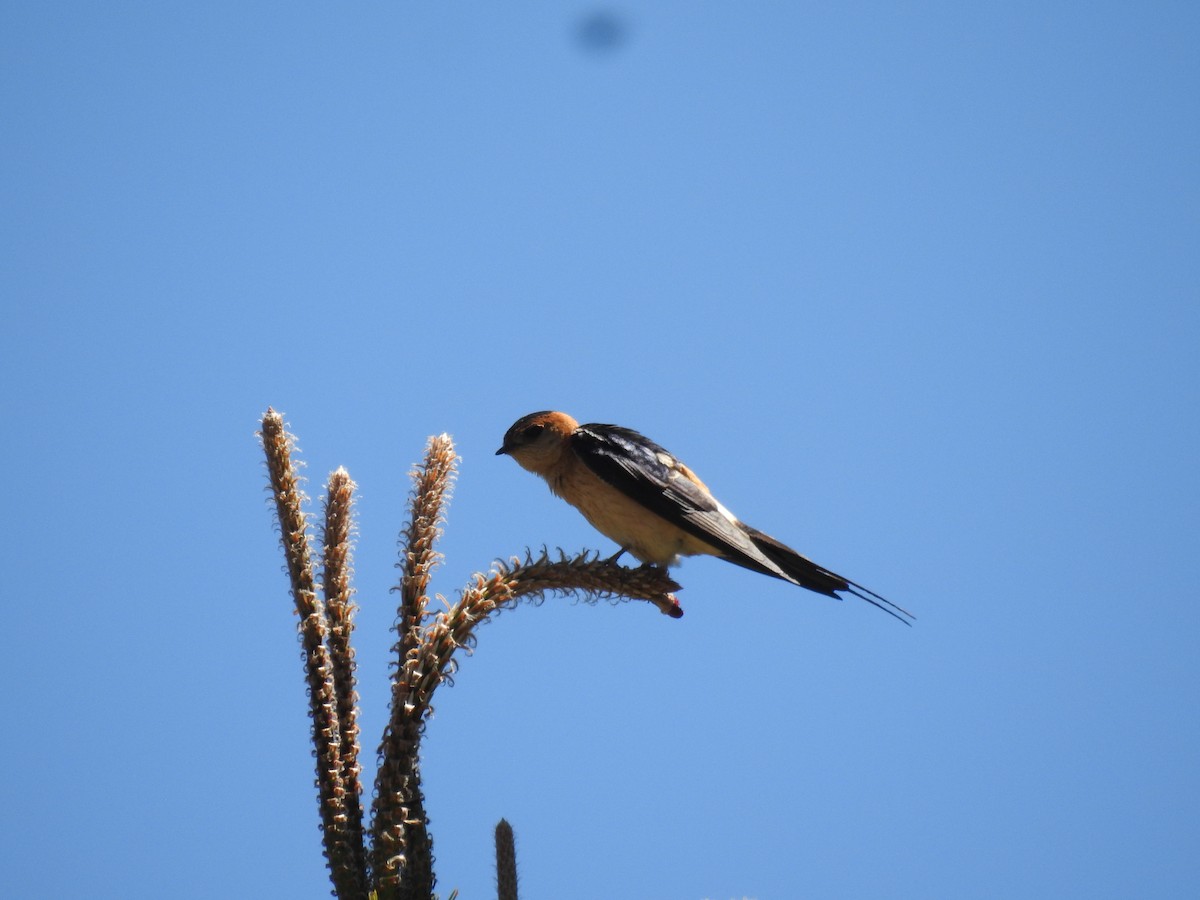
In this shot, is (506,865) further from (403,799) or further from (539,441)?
(539,441)

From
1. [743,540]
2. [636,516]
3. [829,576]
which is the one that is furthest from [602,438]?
[829,576]

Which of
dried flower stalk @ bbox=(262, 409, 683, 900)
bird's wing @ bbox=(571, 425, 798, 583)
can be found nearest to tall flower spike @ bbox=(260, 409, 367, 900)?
dried flower stalk @ bbox=(262, 409, 683, 900)

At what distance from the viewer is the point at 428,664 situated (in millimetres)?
3359

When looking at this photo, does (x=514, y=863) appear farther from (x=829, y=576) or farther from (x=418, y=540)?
(x=829, y=576)

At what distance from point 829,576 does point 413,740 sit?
3529mm

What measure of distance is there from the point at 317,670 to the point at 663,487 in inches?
141

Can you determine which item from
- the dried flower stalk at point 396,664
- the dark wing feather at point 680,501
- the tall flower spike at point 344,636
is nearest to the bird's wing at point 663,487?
the dark wing feather at point 680,501

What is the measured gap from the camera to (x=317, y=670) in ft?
11.2

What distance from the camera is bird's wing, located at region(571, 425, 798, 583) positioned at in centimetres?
647

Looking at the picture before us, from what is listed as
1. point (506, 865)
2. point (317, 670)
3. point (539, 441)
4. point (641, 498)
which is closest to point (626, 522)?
point (641, 498)

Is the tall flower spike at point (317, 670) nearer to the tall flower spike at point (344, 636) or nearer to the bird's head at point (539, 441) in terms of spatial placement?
the tall flower spike at point (344, 636)

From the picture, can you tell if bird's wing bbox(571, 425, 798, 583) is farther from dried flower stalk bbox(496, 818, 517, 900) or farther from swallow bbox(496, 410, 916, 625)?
dried flower stalk bbox(496, 818, 517, 900)

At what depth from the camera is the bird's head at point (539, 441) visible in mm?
7152

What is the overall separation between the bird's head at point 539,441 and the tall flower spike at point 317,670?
11.2 ft
